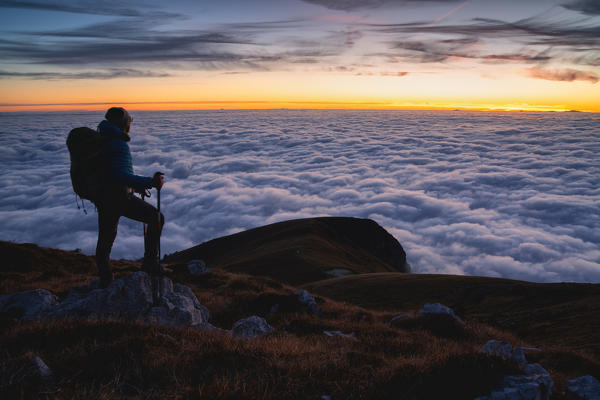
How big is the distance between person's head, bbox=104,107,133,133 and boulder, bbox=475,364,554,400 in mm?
8423

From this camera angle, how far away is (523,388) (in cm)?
452

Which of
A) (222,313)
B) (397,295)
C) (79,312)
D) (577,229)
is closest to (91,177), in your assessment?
(79,312)

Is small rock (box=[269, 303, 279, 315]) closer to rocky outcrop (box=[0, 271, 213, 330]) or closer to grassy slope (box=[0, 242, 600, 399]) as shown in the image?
rocky outcrop (box=[0, 271, 213, 330])

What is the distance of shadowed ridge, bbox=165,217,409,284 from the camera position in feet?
182

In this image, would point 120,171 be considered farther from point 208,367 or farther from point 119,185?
Result: point 208,367

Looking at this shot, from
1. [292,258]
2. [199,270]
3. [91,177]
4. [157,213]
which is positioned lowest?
[292,258]

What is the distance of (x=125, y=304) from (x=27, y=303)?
3.21 metres

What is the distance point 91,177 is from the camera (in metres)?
7.73

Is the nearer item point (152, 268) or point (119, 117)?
point (119, 117)

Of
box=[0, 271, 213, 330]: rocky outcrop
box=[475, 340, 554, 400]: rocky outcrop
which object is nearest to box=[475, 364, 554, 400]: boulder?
box=[475, 340, 554, 400]: rocky outcrop

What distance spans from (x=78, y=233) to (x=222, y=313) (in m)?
182

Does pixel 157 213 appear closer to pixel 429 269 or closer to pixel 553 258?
pixel 429 269

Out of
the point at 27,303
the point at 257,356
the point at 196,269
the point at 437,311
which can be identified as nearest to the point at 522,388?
the point at 257,356

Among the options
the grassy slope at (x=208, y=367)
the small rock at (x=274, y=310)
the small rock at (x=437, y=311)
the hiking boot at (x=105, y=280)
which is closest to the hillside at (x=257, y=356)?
the grassy slope at (x=208, y=367)
